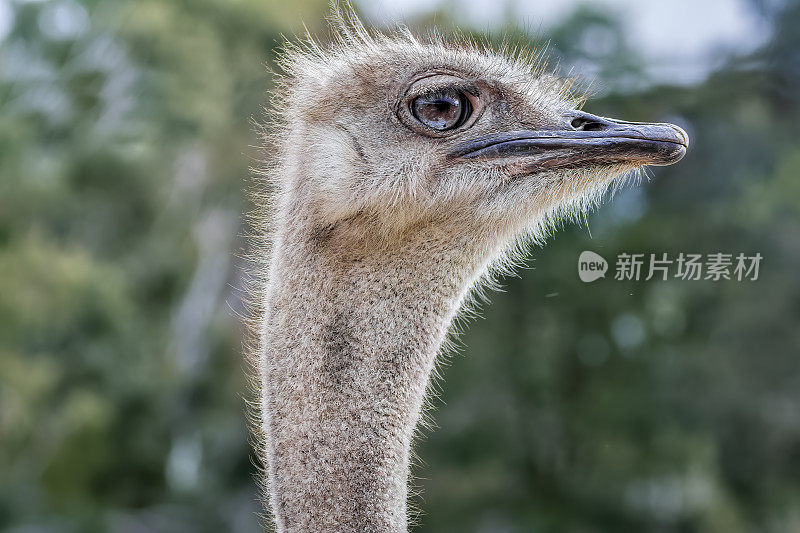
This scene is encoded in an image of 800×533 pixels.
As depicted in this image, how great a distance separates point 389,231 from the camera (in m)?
1.98

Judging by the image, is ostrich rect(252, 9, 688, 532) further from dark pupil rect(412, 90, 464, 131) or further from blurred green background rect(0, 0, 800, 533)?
blurred green background rect(0, 0, 800, 533)

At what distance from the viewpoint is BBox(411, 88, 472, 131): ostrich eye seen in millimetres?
1997

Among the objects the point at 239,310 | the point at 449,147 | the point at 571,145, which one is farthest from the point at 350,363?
the point at 239,310

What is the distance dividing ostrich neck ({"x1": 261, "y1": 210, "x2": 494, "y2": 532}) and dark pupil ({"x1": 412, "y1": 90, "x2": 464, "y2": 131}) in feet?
0.73

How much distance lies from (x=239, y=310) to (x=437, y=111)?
9.91 metres

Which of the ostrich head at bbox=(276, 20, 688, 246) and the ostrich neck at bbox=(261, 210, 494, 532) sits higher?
the ostrich head at bbox=(276, 20, 688, 246)

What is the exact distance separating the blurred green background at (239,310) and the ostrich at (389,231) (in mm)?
5811

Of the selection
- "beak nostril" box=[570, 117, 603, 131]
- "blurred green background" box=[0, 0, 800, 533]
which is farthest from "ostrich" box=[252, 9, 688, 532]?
"blurred green background" box=[0, 0, 800, 533]

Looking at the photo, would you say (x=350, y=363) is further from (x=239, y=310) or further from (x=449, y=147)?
(x=239, y=310)

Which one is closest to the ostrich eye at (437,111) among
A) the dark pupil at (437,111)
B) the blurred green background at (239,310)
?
the dark pupil at (437,111)

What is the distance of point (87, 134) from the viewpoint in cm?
1414

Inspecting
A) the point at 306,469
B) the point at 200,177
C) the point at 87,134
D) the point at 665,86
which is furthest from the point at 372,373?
the point at 200,177

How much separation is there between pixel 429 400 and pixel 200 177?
16.0 m

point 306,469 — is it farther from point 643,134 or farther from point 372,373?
point 643,134
